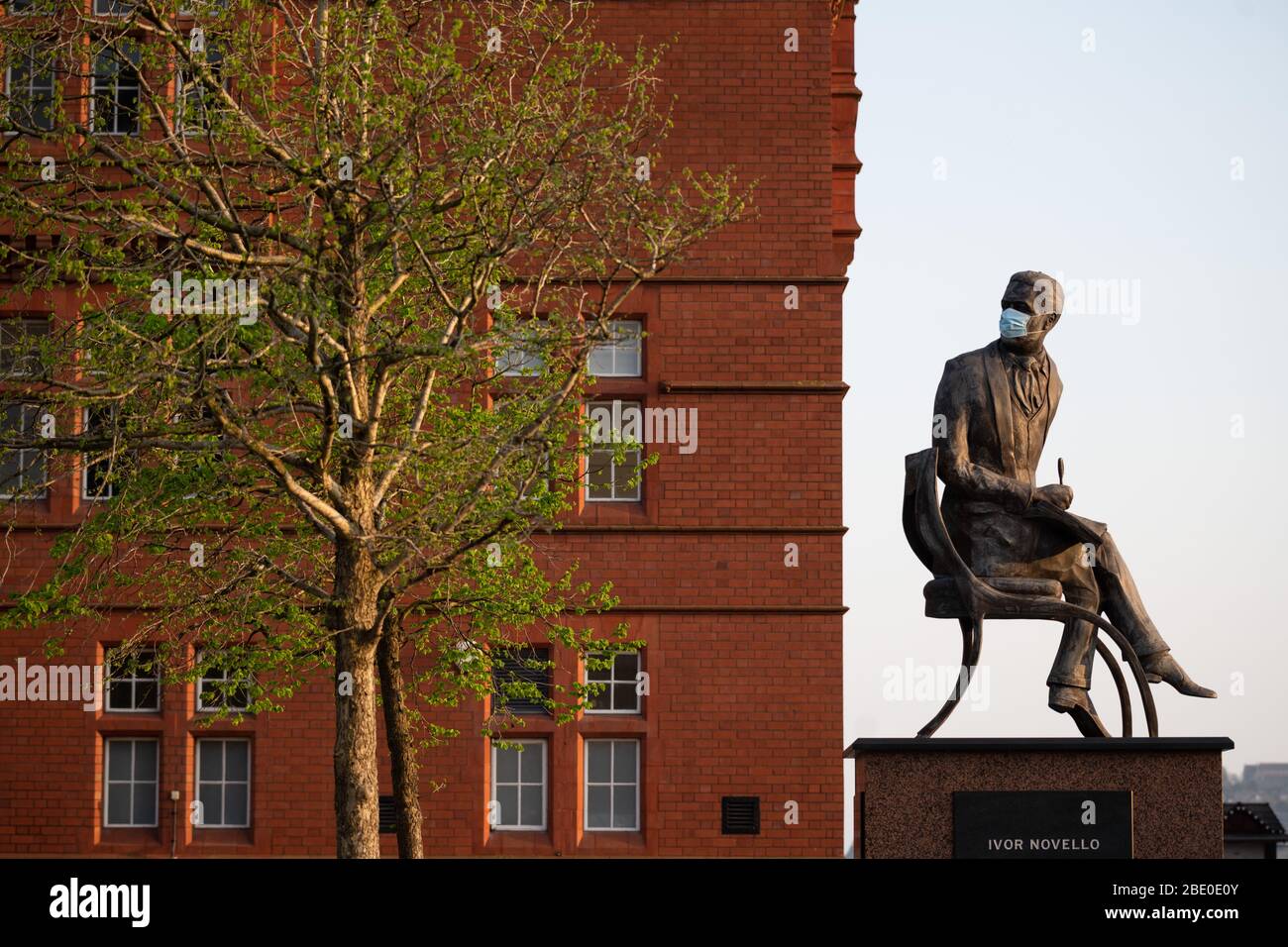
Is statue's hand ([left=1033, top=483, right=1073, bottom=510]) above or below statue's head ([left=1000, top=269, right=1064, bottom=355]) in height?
below

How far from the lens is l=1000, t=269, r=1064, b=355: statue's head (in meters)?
14.1

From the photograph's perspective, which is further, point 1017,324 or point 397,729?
point 397,729

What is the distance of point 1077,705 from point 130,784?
1196cm

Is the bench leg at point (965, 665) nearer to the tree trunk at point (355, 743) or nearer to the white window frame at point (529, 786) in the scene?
the tree trunk at point (355, 743)

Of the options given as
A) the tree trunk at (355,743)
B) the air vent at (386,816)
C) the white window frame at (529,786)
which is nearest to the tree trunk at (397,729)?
the tree trunk at (355,743)

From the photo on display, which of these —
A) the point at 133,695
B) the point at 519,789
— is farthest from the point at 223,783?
the point at 519,789

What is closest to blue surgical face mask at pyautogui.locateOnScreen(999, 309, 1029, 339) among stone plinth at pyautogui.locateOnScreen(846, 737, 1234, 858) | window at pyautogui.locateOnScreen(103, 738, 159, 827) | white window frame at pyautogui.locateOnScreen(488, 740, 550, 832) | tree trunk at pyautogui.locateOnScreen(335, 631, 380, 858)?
stone plinth at pyautogui.locateOnScreen(846, 737, 1234, 858)

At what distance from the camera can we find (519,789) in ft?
71.8

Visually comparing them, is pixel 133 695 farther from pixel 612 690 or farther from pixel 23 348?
pixel 23 348

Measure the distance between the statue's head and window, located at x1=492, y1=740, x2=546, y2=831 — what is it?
944 cm

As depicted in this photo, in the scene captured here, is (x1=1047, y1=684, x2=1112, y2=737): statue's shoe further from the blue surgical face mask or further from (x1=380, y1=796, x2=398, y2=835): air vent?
(x1=380, y1=796, x2=398, y2=835): air vent

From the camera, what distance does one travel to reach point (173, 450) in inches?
622
